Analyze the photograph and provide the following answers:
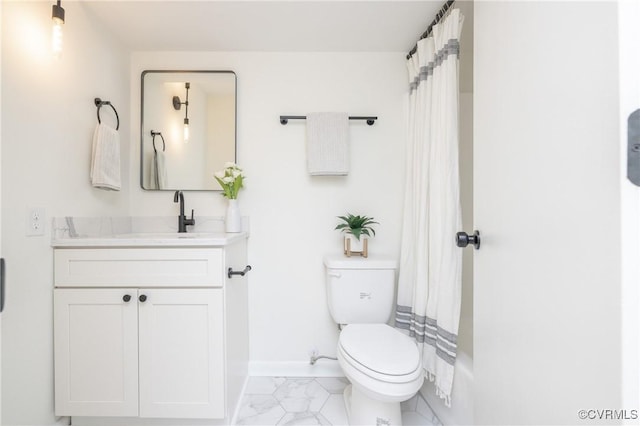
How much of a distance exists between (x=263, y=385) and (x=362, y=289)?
87cm

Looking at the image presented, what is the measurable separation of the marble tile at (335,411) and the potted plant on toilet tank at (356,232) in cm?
81

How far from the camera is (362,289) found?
1.55 m

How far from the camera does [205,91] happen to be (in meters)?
1.79

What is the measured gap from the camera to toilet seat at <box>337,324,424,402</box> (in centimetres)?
105

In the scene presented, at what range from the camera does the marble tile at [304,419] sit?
1.33 m

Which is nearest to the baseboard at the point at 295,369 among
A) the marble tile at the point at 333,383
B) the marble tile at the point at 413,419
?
the marble tile at the point at 333,383

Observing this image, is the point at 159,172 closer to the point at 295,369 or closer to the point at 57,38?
the point at 57,38

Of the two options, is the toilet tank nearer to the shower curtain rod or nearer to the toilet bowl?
the toilet bowl

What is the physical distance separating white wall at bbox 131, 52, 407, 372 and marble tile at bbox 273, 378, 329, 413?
37 cm

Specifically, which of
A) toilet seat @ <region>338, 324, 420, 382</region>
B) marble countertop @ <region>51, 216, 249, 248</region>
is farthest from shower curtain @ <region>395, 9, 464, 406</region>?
marble countertop @ <region>51, 216, 249, 248</region>

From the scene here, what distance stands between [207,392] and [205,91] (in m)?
1.76

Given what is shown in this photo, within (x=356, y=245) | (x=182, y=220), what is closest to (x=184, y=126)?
(x=182, y=220)

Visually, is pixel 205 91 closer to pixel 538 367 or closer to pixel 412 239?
pixel 412 239

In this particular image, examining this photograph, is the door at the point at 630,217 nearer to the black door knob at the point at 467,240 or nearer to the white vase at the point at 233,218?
the black door knob at the point at 467,240
